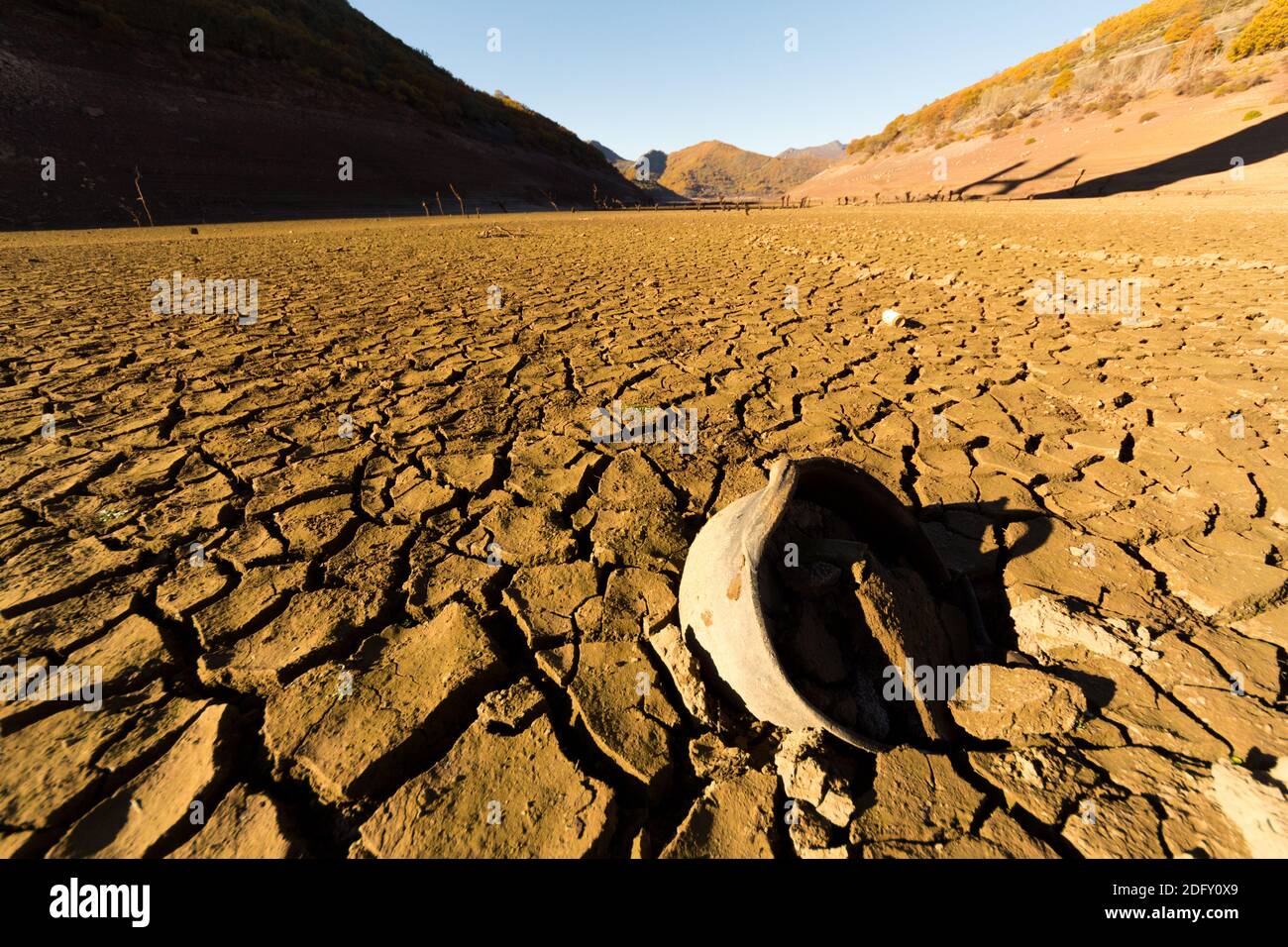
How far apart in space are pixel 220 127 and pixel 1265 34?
51880 mm

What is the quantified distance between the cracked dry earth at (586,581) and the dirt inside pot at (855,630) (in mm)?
105

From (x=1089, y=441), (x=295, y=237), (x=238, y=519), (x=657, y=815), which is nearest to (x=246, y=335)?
(x=238, y=519)

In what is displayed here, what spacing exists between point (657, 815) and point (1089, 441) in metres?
2.84

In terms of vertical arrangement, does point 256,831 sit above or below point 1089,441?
below

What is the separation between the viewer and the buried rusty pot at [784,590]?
124 cm

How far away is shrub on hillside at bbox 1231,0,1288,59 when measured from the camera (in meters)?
26.4

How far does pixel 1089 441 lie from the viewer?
2.59 meters

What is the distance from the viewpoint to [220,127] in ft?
66.3

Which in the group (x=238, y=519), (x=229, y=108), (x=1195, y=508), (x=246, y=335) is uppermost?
(x=229, y=108)

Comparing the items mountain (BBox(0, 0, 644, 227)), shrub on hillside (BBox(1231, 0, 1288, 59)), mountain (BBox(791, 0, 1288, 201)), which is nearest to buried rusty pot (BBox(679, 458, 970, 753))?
mountain (BBox(0, 0, 644, 227))

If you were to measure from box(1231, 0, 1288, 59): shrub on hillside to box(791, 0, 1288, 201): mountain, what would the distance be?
0.06 metres

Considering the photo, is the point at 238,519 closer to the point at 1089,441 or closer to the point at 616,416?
the point at 616,416
